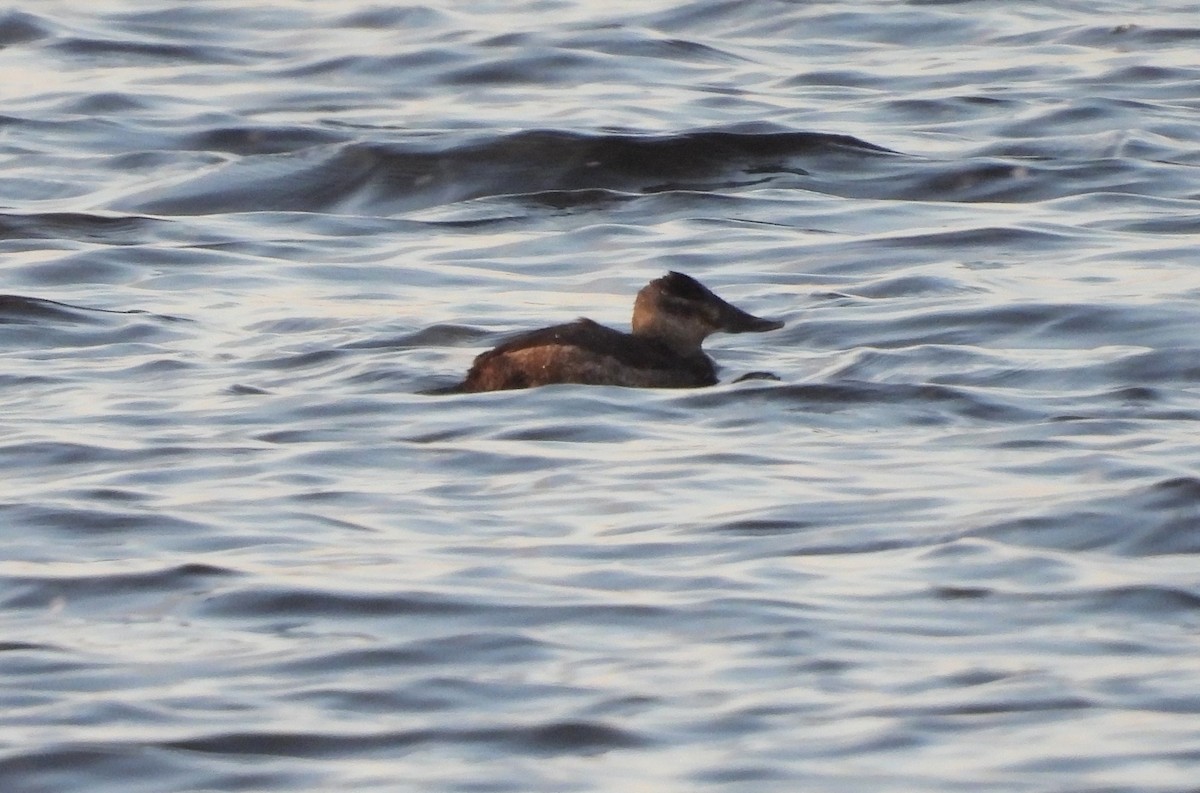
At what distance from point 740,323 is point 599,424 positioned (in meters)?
1.70

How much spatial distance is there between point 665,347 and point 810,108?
7639mm

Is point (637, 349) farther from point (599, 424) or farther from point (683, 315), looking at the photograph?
point (599, 424)

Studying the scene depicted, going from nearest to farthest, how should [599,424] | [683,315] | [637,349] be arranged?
[599,424] → [637,349] → [683,315]

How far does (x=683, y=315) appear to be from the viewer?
1192cm

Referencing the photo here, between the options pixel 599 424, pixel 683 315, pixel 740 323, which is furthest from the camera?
pixel 740 323

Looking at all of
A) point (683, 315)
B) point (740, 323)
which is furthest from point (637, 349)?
point (740, 323)

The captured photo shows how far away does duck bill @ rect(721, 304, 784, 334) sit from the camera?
40.0 feet

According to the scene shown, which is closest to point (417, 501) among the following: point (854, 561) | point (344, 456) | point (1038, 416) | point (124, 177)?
point (344, 456)

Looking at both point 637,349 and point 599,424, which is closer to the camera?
point 599,424

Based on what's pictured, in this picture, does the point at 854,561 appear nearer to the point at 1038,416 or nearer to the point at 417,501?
the point at 417,501

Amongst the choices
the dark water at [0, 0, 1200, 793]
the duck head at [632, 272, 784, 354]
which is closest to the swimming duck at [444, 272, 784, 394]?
the duck head at [632, 272, 784, 354]

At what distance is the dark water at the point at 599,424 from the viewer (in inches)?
268

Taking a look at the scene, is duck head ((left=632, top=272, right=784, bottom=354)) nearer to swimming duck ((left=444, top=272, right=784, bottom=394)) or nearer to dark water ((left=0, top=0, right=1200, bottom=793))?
swimming duck ((left=444, top=272, right=784, bottom=394))

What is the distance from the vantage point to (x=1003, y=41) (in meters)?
21.4
